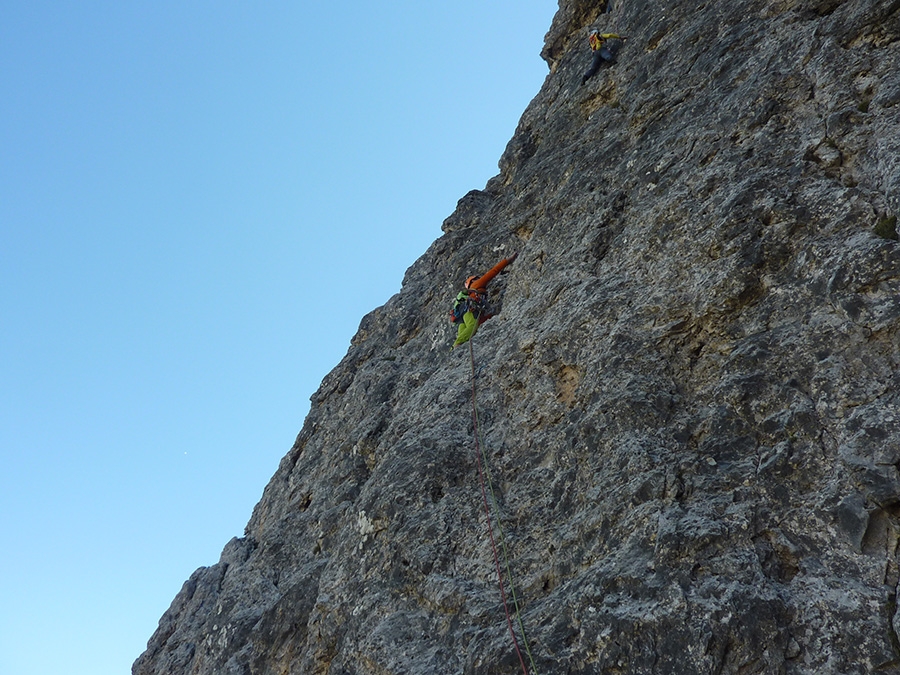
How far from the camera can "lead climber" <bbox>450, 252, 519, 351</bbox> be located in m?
11.3

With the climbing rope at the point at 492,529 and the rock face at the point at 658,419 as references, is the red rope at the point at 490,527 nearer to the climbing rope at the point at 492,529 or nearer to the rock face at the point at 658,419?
the climbing rope at the point at 492,529

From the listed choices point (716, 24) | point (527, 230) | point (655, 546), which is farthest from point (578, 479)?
point (716, 24)

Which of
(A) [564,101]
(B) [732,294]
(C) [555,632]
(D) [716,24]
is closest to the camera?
(C) [555,632]

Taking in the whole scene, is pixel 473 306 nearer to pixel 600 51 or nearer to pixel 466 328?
pixel 466 328

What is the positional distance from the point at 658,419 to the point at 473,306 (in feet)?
15.8

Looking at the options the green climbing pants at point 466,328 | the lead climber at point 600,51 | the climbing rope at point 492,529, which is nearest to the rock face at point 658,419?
the climbing rope at point 492,529

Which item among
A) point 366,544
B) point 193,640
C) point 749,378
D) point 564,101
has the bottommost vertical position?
point 749,378

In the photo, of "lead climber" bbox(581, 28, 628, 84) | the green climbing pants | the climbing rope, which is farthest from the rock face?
"lead climber" bbox(581, 28, 628, 84)

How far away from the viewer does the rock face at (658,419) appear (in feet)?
18.2

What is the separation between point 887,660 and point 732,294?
3.66 m

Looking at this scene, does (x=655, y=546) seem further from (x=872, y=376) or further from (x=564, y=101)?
(x=564, y=101)

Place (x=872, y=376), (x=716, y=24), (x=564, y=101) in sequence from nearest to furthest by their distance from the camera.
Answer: (x=872, y=376) → (x=716, y=24) → (x=564, y=101)

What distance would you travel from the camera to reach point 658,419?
23.6ft

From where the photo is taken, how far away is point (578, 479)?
747 centimetres
